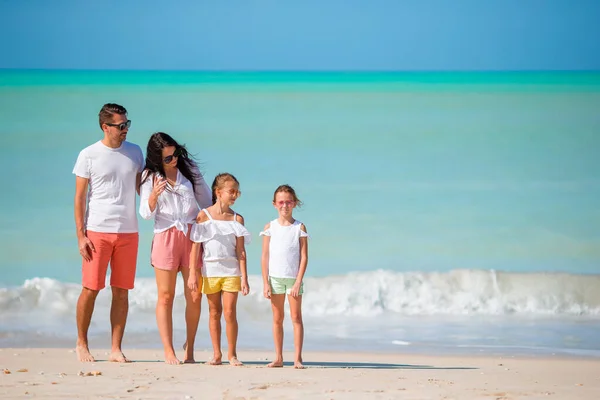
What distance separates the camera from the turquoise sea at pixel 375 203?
7.30 meters

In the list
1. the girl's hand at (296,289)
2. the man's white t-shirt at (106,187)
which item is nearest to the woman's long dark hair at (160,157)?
the man's white t-shirt at (106,187)

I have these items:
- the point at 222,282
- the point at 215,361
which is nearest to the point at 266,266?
the point at 222,282

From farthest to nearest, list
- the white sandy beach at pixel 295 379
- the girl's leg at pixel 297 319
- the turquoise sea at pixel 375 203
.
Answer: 1. the turquoise sea at pixel 375 203
2. the girl's leg at pixel 297 319
3. the white sandy beach at pixel 295 379

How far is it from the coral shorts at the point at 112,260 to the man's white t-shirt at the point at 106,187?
0.15 feet

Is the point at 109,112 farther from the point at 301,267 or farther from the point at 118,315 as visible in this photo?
the point at 301,267

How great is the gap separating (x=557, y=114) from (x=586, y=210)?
25.7ft

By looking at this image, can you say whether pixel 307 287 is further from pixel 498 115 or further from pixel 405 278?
pixel 498 115

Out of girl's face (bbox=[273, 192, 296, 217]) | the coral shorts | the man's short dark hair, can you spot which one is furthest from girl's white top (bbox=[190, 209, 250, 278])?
the man's short dark hair

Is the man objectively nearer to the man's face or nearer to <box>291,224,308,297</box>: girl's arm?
the man's face

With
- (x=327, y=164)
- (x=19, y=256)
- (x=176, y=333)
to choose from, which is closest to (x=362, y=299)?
(x=176, y=333)

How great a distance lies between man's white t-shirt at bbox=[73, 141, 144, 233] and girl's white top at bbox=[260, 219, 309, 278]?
759mm

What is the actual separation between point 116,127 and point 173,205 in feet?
1.65

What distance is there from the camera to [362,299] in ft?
26.0

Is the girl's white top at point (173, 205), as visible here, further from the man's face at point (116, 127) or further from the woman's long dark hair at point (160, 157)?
the man's face at point (116, 127)
